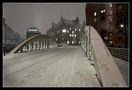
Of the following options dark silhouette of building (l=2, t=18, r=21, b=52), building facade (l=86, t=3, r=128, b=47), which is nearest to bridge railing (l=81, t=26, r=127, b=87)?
dark silhouette of building (l=2, t=18, r=21, b=52)

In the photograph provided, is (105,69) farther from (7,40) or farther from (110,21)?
(7,40)

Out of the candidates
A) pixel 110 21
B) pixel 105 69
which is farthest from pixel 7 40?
pixel 105 69

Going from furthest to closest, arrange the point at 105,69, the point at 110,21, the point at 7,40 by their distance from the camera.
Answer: the point at 7,40 → the point at 110,21 → the point at 105,69

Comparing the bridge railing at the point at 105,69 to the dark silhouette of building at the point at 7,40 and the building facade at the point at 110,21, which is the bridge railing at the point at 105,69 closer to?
the dark silhouette of building at the point at 7,40

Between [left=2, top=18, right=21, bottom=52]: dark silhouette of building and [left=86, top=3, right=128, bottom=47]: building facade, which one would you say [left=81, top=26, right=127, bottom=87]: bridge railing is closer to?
[left=2, top=18, right=21, bottom=52]: dark silhouette of building

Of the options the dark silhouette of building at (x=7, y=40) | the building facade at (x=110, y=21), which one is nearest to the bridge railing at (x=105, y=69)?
the dark silhouette of building at (x=7, y=40)

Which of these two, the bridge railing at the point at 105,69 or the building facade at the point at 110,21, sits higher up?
the building facade at the point at 110,21

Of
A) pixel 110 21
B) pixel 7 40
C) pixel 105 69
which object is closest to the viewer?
pixel 105 69

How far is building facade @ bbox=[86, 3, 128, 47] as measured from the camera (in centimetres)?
5200

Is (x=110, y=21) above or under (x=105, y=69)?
above

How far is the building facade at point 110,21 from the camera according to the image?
52000 millimetres

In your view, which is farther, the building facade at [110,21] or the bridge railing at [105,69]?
the building facade at [110,21]

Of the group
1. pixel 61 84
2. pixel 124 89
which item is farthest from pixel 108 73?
pixel 61 84

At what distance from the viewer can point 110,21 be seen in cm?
6900
